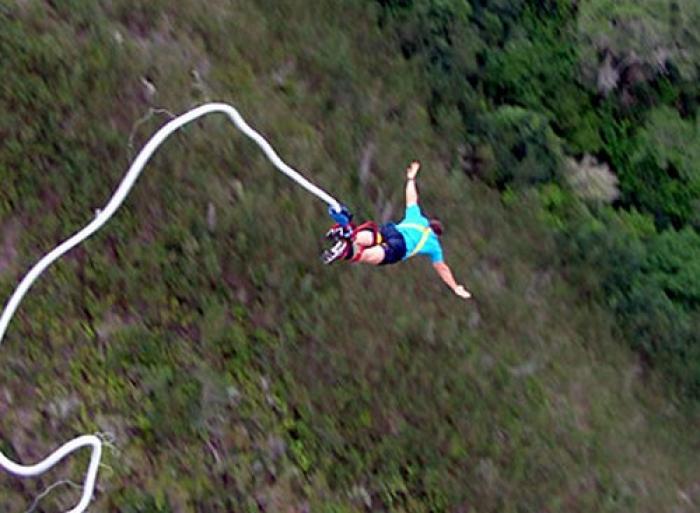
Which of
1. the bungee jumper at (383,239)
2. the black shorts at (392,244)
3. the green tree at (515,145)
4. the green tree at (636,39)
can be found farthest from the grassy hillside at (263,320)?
the green tree at (636,39)

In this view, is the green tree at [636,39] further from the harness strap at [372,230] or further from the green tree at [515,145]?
the harness strap at [372,230]

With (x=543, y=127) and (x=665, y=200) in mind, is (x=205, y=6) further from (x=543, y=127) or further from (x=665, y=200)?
(x=665, y=200)

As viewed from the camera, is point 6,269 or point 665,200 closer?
point 6,269

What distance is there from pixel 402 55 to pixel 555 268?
420 cm

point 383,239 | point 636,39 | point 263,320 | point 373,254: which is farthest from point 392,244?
point 636,39

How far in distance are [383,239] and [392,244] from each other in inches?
3.6

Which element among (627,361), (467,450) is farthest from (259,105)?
(627,361)

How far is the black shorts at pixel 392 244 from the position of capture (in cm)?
788

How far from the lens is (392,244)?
7.92 meters

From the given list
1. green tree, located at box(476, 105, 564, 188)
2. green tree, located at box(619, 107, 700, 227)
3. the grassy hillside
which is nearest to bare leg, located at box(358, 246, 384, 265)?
the grassy hillside

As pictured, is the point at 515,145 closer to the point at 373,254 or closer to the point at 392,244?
the point at 392,244

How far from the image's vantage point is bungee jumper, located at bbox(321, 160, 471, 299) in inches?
297

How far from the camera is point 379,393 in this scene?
1103 centimetres

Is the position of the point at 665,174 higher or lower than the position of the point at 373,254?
lower
